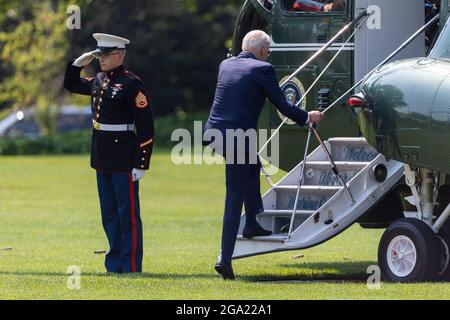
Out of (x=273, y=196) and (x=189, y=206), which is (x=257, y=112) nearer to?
(x=273, y=196)

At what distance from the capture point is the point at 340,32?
39.9ft

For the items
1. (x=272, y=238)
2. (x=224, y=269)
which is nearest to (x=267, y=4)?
(x=272, y=238)

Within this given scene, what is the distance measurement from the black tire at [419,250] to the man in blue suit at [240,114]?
1.16 meters

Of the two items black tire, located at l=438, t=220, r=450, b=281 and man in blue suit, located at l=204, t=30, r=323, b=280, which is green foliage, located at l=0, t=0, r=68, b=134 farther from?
black tire, located at l=438, t=220, r=450, b=281

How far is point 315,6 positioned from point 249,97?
9.17 feet

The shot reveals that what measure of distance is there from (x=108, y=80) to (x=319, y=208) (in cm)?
217

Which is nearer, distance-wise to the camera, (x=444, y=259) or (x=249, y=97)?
(x=444, y=259)

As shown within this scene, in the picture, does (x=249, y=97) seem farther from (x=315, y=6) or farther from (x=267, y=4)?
(x=267, y=4)

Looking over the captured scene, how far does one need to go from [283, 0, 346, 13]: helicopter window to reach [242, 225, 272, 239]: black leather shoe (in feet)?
8.38

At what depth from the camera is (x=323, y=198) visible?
12.0 metres

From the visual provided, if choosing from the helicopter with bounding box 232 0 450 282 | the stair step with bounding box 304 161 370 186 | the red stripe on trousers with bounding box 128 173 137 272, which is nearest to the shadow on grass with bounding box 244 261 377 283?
the helicopter with bounding box 232 0 450 282

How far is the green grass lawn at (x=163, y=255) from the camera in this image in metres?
10.2

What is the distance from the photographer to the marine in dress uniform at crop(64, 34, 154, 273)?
11431 millimetres
